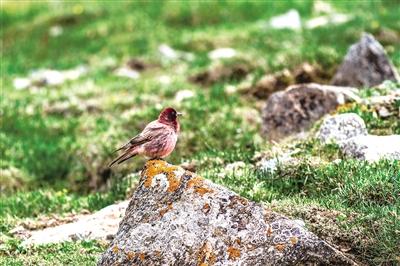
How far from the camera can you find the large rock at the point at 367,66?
16469 millimetres

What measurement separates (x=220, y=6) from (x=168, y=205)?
17.2 metres

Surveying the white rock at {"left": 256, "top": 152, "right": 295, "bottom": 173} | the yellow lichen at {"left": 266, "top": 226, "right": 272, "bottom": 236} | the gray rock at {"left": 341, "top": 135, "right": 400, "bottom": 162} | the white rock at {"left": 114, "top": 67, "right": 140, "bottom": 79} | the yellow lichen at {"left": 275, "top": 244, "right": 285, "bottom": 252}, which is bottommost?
the white rock at {"left": 114, "top": 67, "right": 140, "bottom": 79}

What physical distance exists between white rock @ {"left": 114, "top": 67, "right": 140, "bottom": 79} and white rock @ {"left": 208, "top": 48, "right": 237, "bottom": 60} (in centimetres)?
190

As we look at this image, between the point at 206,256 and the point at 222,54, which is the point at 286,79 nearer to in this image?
the point at 222,54

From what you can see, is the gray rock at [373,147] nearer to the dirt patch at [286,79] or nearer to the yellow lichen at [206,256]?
the yellow lichen at [206,256]

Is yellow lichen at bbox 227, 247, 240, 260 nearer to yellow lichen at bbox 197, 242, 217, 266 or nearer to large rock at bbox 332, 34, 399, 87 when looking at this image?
yellow lichen at bbox 197, 242, 217, 266

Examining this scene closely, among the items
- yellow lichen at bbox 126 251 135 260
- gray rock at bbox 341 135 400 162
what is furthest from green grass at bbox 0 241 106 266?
gray rock at bbox 341 135 400 162

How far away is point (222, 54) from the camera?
20531 millimetres

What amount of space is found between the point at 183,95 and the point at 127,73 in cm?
329

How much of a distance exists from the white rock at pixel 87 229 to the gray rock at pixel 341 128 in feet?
9.97

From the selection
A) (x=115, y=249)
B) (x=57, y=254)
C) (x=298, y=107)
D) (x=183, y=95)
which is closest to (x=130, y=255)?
(x=115, y=249)

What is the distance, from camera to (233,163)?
12.5 meters

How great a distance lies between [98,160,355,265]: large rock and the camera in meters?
7.73

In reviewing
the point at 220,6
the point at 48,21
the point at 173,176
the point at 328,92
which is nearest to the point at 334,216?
the point at 173,176
